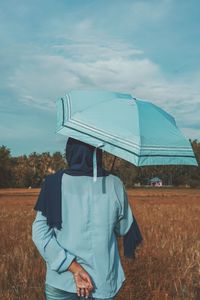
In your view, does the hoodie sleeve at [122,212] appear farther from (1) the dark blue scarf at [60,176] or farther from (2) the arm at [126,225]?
(1) the dark blue scarf at [60,176]

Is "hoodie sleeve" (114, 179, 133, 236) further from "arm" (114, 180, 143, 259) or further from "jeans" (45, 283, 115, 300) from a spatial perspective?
"jeans" (45, 283, 115, 300)

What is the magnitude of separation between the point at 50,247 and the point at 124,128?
78cm

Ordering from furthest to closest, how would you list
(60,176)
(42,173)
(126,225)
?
(42,173) → (126,225) → (60,176)

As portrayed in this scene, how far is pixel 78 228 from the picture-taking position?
9.87 feet

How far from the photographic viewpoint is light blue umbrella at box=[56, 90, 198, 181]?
9.89 ft

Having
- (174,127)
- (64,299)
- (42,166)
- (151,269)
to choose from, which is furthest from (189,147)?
(42,166)

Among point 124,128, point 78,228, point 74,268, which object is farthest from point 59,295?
point 124,128

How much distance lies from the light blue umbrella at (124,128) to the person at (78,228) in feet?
0.32

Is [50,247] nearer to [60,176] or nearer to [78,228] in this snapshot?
[78,228]

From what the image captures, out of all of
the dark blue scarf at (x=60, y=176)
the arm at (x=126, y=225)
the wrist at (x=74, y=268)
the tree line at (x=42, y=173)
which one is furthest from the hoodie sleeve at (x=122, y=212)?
the tree line at (x=42, y=173)

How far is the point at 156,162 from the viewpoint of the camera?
304cm

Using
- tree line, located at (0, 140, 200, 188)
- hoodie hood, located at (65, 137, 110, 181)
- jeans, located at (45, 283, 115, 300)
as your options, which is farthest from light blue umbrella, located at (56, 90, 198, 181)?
tree line, located at (0, 140, 200, 188)

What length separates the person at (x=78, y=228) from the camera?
2.99 meters

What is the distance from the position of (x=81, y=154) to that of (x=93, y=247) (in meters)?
0.52
